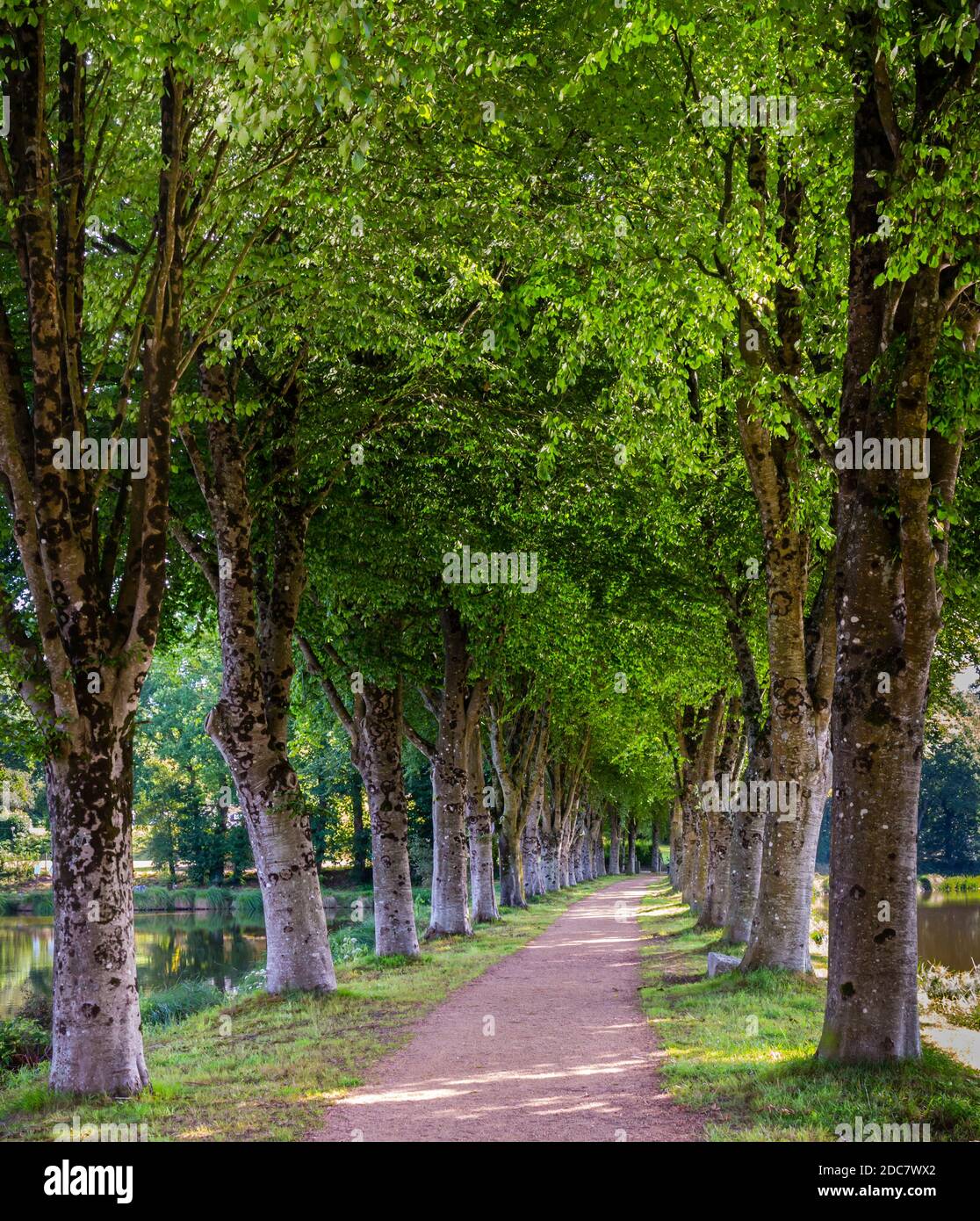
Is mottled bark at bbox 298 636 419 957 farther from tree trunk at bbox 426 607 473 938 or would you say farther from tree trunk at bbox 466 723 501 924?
tree trunk at bbox 466 723 501 924

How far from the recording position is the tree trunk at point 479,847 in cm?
2719

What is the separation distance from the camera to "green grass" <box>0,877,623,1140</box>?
767 centimetres

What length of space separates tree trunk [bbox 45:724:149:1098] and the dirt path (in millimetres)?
1930

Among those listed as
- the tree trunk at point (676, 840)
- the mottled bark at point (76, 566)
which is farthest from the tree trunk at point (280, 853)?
the tree trunk at point (676, 840)

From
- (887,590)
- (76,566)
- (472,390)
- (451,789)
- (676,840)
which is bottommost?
(676,840)

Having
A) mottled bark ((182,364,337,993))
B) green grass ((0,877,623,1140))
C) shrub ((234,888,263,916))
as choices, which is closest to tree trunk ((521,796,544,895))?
shrub ((234,888,263,916))

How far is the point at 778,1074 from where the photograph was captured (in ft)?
27.6

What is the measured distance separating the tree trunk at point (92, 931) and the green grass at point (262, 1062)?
302mm

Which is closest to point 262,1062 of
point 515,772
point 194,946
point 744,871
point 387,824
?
point 387,824

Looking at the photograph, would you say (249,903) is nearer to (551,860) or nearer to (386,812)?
(551,860)

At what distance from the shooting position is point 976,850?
8694 centimetres

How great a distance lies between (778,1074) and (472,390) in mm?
11144
